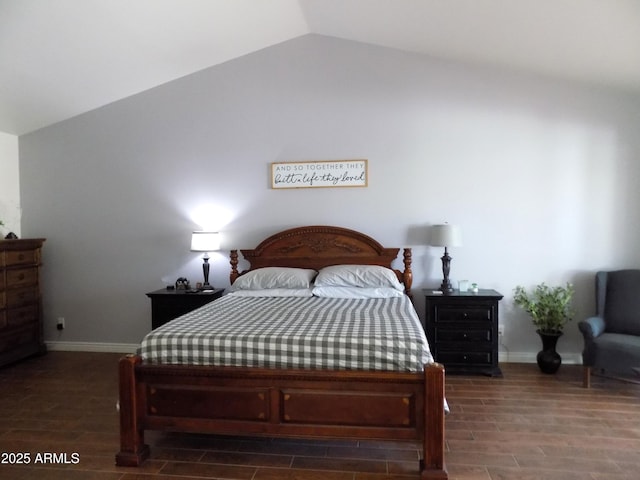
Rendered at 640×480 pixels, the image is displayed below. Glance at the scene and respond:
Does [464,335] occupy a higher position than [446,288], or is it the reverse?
[446,288]

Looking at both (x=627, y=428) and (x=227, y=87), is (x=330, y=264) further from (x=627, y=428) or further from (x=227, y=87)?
(x=627, y=428)

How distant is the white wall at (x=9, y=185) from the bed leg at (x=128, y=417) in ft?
9.84

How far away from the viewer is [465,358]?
3.53m

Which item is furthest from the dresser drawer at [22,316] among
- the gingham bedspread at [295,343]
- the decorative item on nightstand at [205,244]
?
the gingham bedspread at [295,343]

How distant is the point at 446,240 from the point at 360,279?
0.83 meters

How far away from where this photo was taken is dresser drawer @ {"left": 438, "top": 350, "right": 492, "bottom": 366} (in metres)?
3.51

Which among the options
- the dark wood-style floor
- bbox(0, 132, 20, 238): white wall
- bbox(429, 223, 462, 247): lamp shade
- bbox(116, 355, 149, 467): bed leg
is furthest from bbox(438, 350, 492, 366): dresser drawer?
bbox(0, 132, 20, 238): white wall

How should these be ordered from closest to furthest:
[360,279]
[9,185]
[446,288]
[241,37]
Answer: [360,279] < [446,288] < [241,37] < [9,185]

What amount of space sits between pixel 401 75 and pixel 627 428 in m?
3.24

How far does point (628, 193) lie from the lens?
364 cm

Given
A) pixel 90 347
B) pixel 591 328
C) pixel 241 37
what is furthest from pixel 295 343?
pixel 90 347

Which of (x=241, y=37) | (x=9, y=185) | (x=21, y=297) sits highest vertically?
(x=241, y=37)

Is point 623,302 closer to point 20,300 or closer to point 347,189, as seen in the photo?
point 347,189

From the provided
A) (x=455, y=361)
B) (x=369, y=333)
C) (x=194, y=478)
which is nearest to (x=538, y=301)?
(x=455, y=361)
